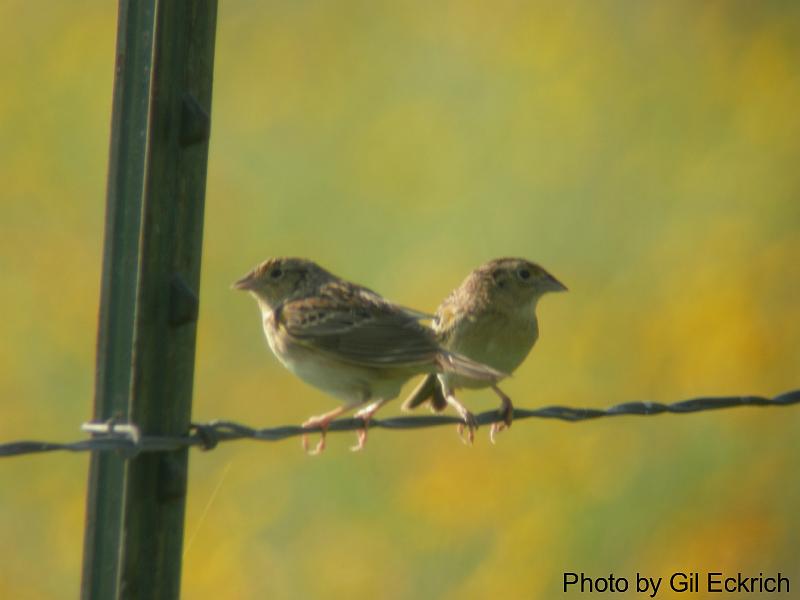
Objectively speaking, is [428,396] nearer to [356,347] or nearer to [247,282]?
[247,282]

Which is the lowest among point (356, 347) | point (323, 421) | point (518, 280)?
point (323, 421)

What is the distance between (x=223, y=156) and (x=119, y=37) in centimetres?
A: 701

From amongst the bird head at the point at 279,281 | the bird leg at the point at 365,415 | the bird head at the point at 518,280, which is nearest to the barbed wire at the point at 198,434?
the bird leg at the point at 365,415

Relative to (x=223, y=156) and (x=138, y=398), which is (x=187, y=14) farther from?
(x=223, y=156)

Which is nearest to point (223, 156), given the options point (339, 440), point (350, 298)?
point (339, 440)

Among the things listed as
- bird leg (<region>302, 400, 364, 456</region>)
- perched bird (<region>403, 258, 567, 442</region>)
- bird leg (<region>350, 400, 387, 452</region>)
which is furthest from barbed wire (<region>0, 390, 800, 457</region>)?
perched bird (<region>403, 258, 567, 442</region>)

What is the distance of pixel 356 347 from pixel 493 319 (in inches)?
61.0

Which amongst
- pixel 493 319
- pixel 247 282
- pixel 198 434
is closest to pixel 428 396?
pixel 493 319

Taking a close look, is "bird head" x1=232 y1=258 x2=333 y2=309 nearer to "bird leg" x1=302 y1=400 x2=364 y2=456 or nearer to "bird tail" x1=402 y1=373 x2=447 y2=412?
"bird leg" x1=302 y1=400 x2=364 y2=456

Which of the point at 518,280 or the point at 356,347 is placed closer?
the point at 356,347

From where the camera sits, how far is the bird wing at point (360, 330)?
6387 millimetres

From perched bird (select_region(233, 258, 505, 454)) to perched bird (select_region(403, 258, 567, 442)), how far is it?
108 cm

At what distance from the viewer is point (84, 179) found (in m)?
11.5

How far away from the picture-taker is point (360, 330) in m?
6.50
